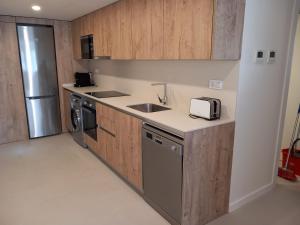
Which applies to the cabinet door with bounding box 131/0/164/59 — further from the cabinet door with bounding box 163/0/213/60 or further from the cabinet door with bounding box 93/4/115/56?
the cabinet door with bounding box 93/4/115/56

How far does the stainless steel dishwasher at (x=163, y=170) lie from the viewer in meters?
1.97

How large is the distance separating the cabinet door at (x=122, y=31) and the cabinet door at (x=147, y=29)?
0.38ft

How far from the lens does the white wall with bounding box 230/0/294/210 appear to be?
2090mm

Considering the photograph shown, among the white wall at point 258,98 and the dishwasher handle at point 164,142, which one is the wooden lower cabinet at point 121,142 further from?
the white wall at point 258,98

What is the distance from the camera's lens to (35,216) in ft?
7.64

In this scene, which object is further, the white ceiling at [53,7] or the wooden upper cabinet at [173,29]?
the white ceiling at [53,7]

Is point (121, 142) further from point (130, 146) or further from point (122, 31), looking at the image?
point (122, 31)

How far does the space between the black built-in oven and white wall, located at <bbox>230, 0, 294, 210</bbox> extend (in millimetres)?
2104

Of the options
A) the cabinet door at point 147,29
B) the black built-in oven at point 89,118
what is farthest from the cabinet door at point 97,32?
the cabinet door at point 147,29

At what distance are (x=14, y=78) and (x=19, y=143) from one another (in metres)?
1.22

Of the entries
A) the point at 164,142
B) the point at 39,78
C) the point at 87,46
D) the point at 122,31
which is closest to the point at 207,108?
the point at 164,142

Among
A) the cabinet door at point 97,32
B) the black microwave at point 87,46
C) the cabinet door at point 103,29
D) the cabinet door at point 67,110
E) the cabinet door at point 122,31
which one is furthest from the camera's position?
the cabinet door at point 67,110

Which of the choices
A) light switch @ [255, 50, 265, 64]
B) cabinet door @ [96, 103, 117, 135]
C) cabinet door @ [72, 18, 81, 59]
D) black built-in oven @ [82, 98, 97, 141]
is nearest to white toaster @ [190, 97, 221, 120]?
light switch @ [255, 50, 265, 64]

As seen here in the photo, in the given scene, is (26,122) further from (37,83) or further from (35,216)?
(35,216)
